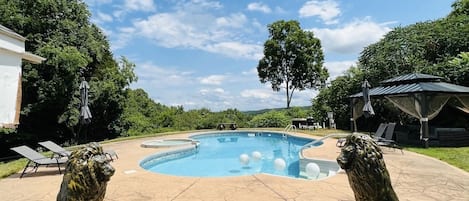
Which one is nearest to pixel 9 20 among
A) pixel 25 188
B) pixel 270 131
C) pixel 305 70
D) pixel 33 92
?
pixel 33 92

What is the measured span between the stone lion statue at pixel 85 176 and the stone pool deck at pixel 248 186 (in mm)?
2221

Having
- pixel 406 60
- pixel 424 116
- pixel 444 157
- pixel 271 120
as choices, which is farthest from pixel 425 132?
pixel 271 120

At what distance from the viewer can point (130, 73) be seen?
18219 mm

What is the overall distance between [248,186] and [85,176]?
11.2 ft

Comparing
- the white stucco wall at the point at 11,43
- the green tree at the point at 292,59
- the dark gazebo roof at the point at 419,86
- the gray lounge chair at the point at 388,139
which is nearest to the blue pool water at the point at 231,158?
the gray lounge chair at the point at 388,139

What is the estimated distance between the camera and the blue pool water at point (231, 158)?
361 inches

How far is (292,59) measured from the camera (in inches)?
972

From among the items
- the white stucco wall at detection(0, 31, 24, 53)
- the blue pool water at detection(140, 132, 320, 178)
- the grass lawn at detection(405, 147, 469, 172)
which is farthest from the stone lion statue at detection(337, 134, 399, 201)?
the blue pool water at detection(140, 132, 320, 178)

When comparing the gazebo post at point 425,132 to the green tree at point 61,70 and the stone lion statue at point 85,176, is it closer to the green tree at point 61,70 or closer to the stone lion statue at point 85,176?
the stone lion statue at point 85,176

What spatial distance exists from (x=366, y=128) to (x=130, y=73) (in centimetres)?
1489

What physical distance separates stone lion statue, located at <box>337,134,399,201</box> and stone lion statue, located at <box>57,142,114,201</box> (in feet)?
7.47

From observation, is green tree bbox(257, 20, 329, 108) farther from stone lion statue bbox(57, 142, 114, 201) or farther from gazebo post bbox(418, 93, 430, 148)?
stone lion statue bbox(57, 142, 114, 201)

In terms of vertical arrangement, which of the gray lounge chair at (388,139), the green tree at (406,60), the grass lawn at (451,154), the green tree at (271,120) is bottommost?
the grass lawn at (451,154)

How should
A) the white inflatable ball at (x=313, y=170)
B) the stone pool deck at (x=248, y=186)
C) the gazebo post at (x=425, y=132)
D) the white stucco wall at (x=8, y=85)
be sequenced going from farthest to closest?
the gazebo post at (x=425, y=132)
the white inflatable ball at (x=313, y=170)
the stone pool deck at (x=248, y=186)
the white stucco wall at (x=8, y=85)
